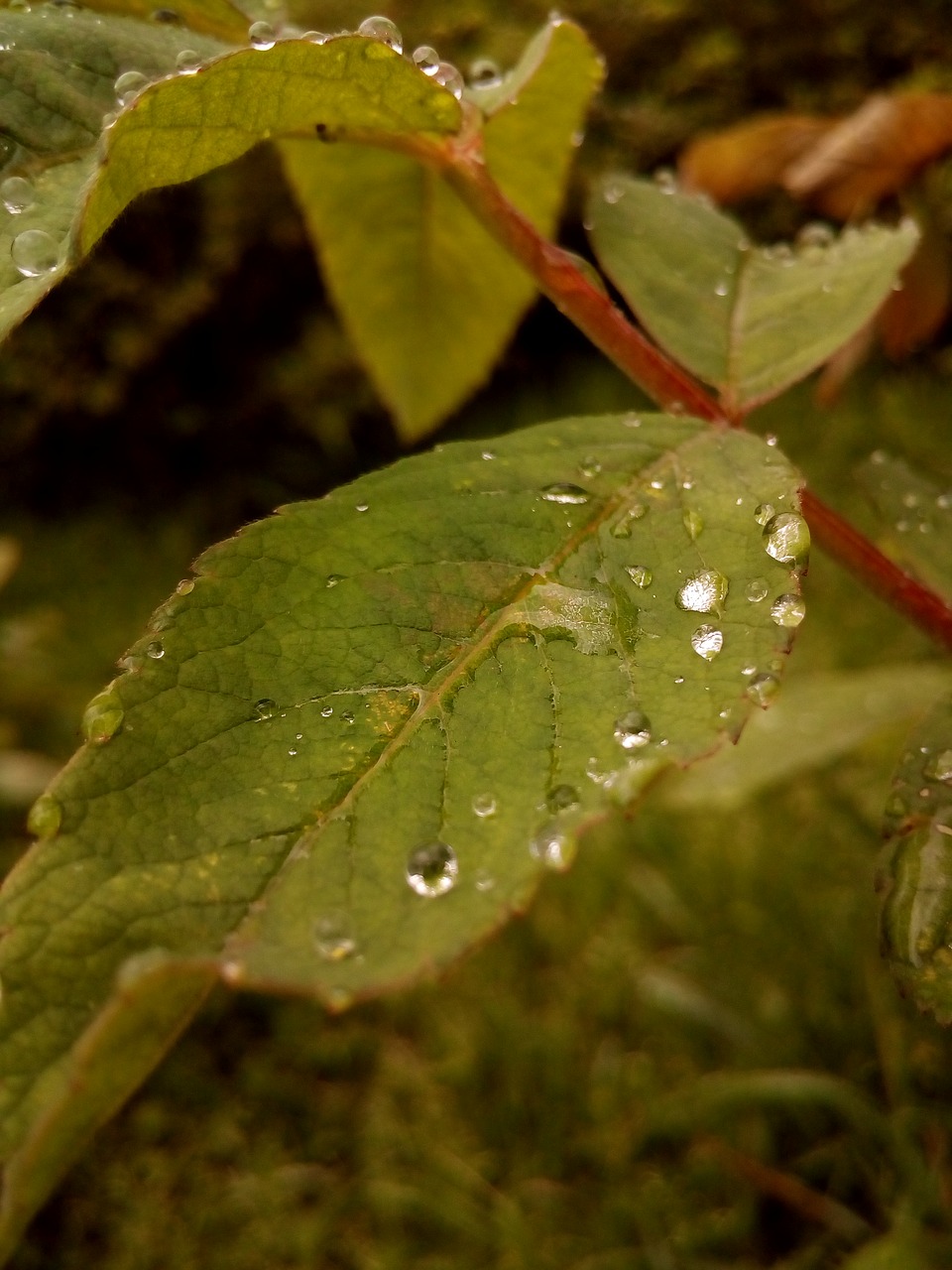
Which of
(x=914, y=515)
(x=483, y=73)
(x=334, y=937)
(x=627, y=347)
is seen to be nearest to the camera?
(x=334, y=937)

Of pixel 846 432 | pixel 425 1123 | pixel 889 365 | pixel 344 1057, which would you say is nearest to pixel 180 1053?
pixel 344 1057

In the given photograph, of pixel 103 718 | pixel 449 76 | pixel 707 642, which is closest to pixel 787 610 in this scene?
pixel 707 642

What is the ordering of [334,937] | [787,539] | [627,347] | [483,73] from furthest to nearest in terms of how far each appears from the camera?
[483,73]
[627,347]
[787,539]
[334,937]

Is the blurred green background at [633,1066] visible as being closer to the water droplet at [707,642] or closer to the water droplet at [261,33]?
the water droplet at [261,33]

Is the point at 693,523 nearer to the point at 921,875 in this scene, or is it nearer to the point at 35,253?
the point at 921,875

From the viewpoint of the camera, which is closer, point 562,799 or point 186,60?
point 562,799

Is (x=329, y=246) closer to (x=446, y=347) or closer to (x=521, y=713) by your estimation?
(x=446, y=347)
